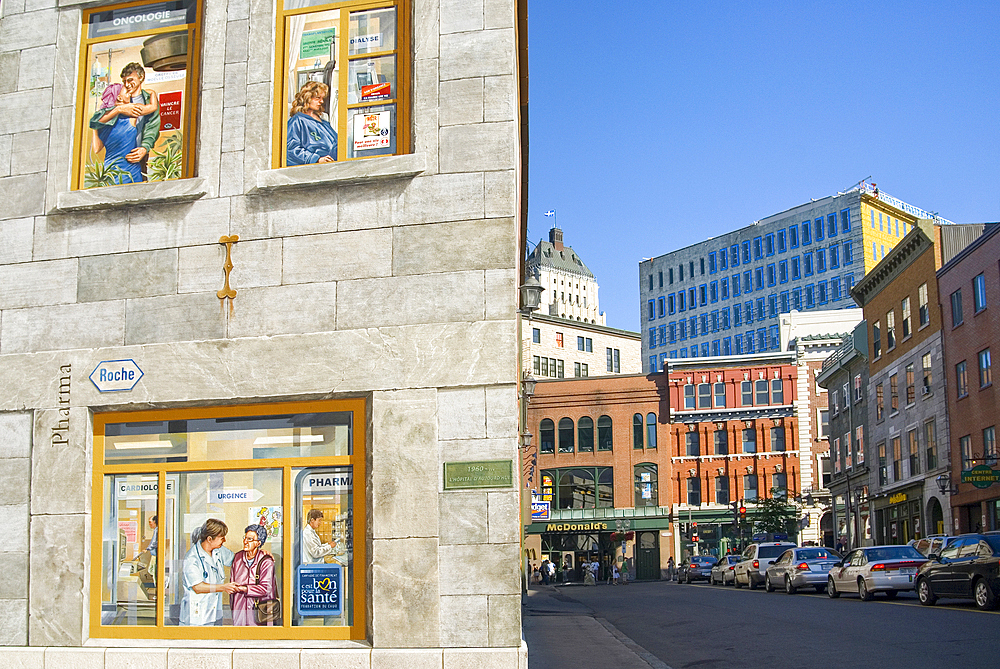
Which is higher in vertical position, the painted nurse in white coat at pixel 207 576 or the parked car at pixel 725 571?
the painted nurse in white coat at pixel 207 576

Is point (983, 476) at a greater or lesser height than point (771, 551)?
greater

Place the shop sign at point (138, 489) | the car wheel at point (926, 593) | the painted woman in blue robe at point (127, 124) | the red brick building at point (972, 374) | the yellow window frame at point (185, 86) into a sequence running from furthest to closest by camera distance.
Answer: the red brick building at point (972, 374) → the car wheel at point (926, 593) → the painted woman in blue robe at point (127, 124) → the yellow window frame at point (185, 86) → the shop sign at point (138, 489)

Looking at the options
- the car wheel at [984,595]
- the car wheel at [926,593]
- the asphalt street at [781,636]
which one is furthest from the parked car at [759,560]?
the car wheel at [984,595]

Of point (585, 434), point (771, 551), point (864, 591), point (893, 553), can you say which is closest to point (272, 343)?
point (864, 591)

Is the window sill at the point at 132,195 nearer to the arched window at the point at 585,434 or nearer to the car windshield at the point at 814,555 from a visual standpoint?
the car windshield at the point at 814,555

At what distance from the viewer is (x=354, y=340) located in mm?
10336

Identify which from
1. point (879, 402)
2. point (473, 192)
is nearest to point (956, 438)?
point (879, 402)

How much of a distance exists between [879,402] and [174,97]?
1862 inches

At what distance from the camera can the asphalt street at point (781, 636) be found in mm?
14320

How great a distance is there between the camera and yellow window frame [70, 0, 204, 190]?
1134 centimetres

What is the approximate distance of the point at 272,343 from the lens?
1048 cm

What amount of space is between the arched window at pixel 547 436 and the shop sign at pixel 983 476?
45517 millimetres

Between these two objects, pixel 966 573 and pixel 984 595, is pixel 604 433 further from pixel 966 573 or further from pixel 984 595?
pixel 984 595

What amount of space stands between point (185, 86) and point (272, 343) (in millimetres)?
3039
